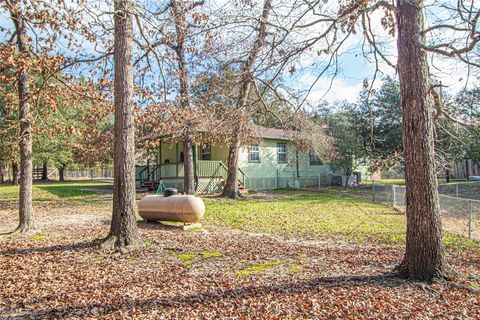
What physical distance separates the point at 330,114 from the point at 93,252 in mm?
21996

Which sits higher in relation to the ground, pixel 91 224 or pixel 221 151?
pixel 221 151

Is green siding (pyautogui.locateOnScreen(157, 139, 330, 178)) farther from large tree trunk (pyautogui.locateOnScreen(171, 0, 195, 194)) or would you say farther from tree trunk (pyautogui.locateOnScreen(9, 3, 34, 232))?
tree trunk (pyautogui.locateOnScreen(9, 3, 34, 232))

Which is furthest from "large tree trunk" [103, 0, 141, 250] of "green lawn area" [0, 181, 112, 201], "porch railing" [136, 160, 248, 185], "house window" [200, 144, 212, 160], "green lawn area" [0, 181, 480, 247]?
"house window" [200, 144, 212, 160]

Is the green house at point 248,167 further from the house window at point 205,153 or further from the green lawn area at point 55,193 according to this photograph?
the green lawn area at point 55,193

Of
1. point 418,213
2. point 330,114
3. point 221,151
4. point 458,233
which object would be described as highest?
point 330,114

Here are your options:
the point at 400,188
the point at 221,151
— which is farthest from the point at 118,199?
the point at 221,151

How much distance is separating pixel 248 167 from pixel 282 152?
352cm

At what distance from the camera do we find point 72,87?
26.0ft

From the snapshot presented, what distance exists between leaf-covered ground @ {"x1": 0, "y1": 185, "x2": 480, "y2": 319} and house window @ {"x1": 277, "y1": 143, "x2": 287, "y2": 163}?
17277 mm

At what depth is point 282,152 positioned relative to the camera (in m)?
25.3

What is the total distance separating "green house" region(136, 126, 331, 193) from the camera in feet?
66.7

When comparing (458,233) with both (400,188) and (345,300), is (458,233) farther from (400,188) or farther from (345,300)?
(345,300)

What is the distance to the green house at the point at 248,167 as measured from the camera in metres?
20.3

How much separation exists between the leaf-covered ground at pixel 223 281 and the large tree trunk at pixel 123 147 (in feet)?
1.36
